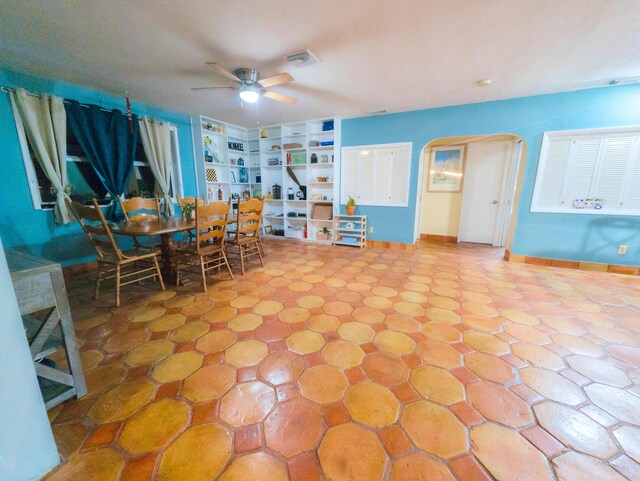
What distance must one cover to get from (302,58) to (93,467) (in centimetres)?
317

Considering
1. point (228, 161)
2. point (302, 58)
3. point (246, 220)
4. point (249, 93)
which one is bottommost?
point (246, 220)

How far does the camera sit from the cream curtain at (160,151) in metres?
3.69

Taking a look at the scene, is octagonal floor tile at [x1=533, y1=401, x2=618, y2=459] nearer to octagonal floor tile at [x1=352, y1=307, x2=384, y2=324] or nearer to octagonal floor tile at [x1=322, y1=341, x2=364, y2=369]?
octagonal floor tile at [x1=322, y1=341, x2=364, y2=369]

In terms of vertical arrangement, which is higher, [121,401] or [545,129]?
[545,129]

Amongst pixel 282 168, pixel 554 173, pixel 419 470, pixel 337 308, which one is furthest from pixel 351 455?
pixel 282 168

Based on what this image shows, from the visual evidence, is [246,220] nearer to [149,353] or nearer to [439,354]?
[149,353]

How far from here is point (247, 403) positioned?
1.28 meters

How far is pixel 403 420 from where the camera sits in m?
1.18

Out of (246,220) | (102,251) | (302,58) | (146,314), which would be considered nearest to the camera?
(146,314)

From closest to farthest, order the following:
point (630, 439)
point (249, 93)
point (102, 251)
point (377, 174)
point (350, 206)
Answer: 1. point (630, 439)
2. point (102, 251)
3. point (249, 93)
4. point (377, 174)
5. point (350, 206)

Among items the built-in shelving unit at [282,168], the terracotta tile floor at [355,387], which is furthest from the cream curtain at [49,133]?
the built-in shelving unit at [282,168]

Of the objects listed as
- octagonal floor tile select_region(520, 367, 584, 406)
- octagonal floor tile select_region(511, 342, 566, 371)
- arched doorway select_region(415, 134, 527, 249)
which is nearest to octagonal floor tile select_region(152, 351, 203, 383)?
octagonal floor tile select_region(520, 367, 584, 406)

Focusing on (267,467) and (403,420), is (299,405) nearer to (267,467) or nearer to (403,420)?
(267,467)

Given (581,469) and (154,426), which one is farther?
(154,426)
